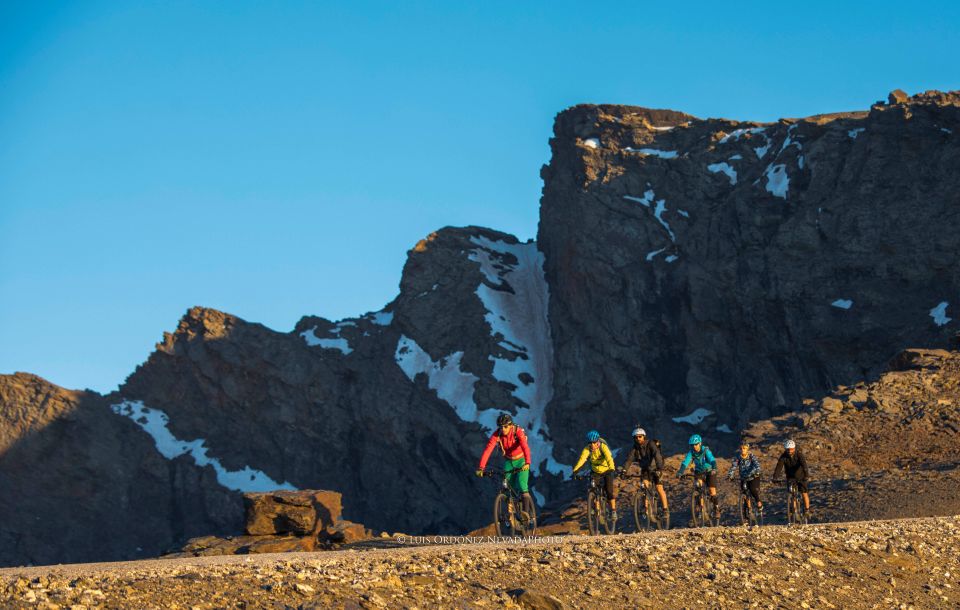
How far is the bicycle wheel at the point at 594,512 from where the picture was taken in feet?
88.8

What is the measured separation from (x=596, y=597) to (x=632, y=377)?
80.2 metres

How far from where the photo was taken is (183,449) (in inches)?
4422

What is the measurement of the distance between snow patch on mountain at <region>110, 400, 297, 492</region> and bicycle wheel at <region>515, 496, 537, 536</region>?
3232 inches

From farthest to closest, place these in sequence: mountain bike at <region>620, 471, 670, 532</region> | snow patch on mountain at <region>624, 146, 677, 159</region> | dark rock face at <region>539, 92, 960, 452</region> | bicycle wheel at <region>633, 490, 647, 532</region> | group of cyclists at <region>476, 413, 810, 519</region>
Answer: snow patch on mountain at <region>624, 146, 677, 159</region>, dark rock face at <region>539, 92, 960, 452</region>, bicycle wheel at <region>633, 490, 647, 532</region>, mountain bike at <region>620, 471, 670, 532</region>, group of cyclists at <region>476, 413, 810, 519</region>

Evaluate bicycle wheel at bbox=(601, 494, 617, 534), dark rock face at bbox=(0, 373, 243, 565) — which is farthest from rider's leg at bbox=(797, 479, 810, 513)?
dark rock face at bbox=(0, 373, 243, 565)

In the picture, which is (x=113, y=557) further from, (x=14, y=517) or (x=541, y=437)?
(x=541, y=437)

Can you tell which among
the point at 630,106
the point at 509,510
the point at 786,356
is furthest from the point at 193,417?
the point at 509,510

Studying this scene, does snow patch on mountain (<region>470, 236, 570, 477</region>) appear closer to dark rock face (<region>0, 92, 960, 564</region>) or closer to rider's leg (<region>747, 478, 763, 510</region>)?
dark rock face (<region>0, 92, 960, 564</region>)

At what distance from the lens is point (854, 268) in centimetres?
8038

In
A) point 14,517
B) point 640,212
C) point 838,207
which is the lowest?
point 14,517

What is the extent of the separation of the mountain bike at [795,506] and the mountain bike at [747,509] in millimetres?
799

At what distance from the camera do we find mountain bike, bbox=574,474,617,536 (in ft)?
88.9

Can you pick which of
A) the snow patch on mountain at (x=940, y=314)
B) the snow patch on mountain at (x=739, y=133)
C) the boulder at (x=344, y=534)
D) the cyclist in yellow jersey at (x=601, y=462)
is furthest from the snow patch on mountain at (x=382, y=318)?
the cyclist in yellow jersey at (x=601, y=462)

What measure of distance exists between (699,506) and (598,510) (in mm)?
4045
